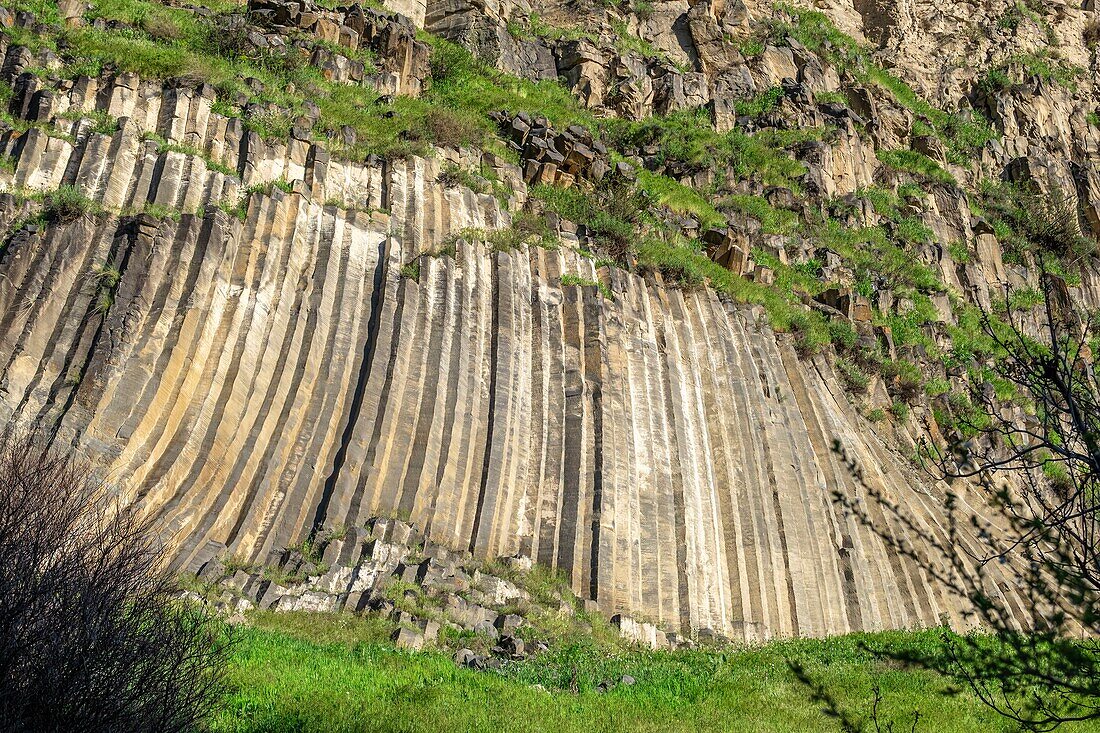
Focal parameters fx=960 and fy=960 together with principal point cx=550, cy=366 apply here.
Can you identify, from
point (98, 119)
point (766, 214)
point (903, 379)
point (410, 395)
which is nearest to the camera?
point (410, 395)

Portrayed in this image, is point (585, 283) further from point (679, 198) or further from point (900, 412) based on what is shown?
point (900, 412)

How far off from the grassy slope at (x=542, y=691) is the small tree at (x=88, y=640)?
972mm

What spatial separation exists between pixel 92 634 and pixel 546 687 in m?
5.04

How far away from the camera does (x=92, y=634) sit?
570cm

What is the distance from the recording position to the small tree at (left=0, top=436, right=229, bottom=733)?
5.34m

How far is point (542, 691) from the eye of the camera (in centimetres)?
932

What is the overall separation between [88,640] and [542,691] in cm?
483

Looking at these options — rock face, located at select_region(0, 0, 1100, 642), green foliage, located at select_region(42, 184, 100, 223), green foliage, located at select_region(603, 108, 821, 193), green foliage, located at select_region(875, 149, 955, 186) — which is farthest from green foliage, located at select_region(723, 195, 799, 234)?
green foliage, located at select_region(42, 184, 100, 223)

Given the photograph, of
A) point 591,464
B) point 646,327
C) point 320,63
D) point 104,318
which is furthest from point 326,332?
point 320,63

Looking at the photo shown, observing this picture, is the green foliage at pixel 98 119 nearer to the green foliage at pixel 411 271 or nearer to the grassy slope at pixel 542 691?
the green foliage at pixel 411 271

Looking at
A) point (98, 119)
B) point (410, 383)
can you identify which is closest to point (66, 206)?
point (98, 119)

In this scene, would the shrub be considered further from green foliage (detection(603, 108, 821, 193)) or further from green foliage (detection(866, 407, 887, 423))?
green foliage (detection(603, 108, 821, 193))

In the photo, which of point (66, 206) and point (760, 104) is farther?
point (760, 104)

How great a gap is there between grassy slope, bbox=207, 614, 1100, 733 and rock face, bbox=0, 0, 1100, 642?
39.2 inches
